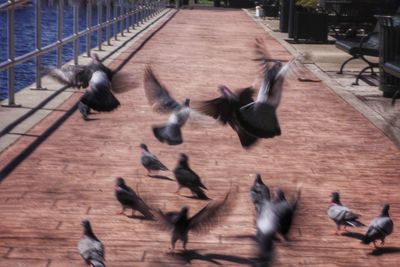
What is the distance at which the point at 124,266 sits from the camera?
4.87 m

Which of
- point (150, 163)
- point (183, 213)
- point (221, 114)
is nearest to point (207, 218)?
point (183, 213)

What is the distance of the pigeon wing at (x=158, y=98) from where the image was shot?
3.04 m

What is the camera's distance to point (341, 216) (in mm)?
5562

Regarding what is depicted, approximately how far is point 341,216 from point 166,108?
2.77m

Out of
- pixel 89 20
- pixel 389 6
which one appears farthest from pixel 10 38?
pixel 389 6

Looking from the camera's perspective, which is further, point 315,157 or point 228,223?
point 315,157

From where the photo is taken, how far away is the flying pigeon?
3.14 m

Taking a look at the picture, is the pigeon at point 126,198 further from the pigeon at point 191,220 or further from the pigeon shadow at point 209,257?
the pigeon at point 191,220

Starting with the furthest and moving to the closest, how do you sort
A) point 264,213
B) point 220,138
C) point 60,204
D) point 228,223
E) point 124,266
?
1. point 220,138
2. point 60,204
3. point 228,223
4. point 124,266
5. point 264,213

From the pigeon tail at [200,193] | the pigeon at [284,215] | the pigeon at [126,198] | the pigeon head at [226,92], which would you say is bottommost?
the pigeon tail at [200,193]

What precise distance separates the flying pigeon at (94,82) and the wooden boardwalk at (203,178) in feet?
0.20

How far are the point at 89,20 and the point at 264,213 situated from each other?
1230 centimetres

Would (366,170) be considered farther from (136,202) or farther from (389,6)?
(389,6)

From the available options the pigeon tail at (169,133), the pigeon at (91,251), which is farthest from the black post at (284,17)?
the pigeon tail at (169,133)
